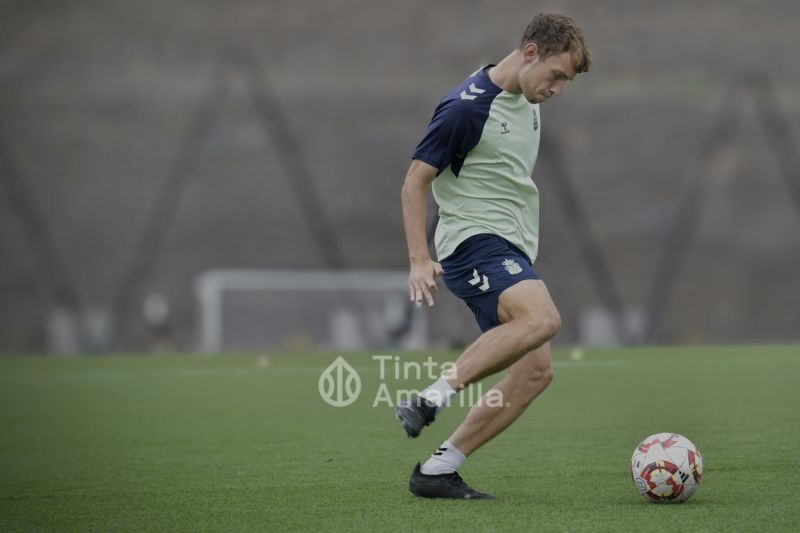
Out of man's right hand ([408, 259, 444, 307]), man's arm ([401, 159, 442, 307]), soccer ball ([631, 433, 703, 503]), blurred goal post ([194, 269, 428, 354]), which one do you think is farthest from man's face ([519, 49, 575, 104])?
blurred goal post ([194, 269, 428, 354])

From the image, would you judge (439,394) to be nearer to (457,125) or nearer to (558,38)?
(457,125)

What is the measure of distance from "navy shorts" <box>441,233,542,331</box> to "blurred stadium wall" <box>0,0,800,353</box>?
1343cm

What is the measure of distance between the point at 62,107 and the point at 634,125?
935 cm

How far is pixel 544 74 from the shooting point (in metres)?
4.86

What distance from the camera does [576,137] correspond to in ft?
67.5

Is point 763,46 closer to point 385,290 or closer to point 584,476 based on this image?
point 385,290

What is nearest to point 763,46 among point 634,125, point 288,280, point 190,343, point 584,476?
point 634,125

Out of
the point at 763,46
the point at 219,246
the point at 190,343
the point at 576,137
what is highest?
the point at 763,46

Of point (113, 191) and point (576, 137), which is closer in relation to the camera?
point (113, 191)

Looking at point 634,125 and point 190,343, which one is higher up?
point 634,125

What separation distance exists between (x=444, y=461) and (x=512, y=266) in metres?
0.82

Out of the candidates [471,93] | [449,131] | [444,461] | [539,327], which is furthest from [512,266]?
[444,461]

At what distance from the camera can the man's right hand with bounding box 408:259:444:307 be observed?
473 cm

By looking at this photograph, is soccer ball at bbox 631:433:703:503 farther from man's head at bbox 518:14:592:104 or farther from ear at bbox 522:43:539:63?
ear at bbox 522:43:539:63
